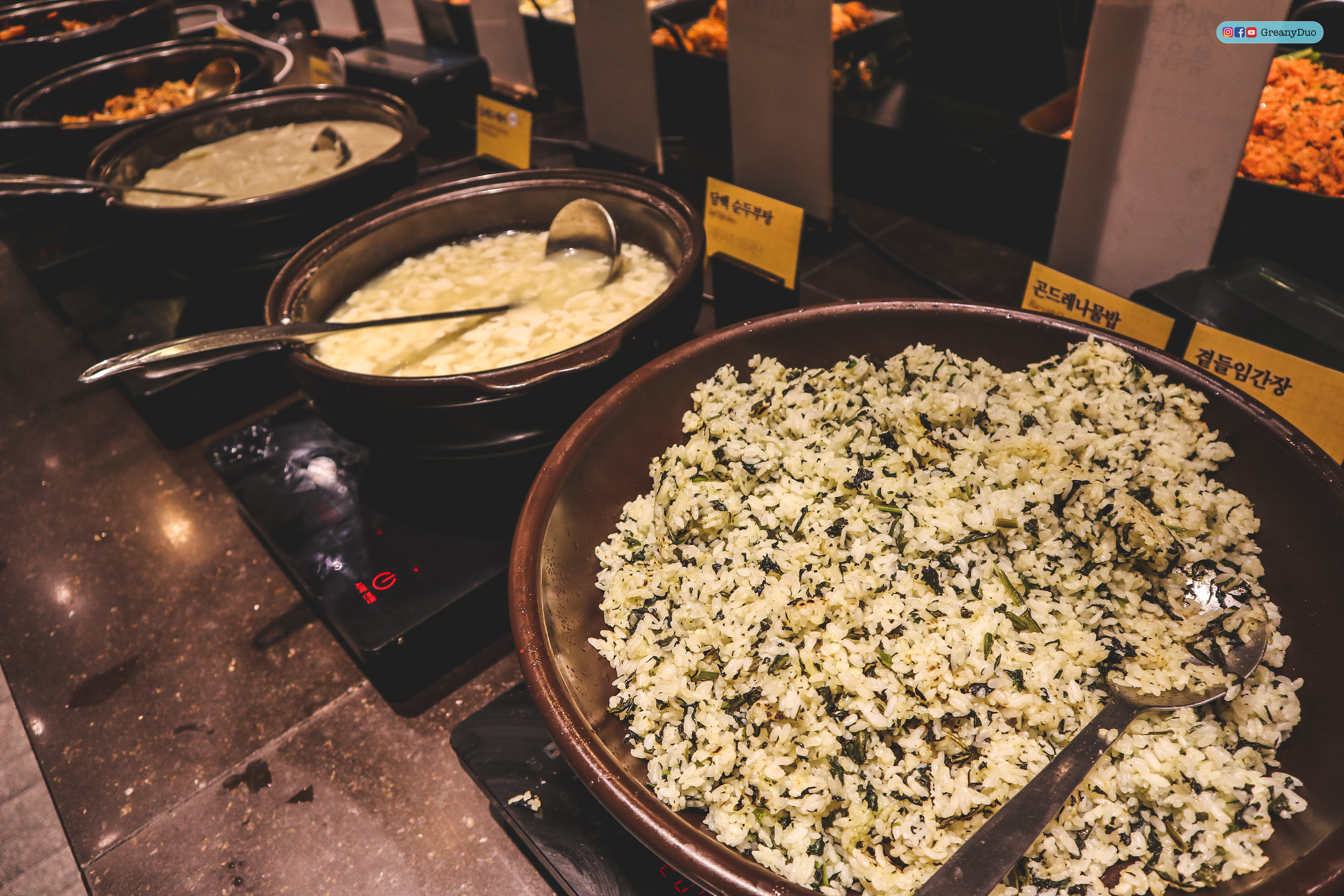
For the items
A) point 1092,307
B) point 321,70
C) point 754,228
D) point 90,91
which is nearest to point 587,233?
point 754,228

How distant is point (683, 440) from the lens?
1252 millimetres

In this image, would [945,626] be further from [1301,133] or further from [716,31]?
[716,31]

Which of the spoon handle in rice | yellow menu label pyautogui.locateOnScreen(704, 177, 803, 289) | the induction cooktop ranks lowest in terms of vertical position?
the induction cooktop

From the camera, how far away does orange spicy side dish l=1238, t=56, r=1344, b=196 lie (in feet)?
6.15

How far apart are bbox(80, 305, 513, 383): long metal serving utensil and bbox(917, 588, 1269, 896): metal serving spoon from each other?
1279 mm

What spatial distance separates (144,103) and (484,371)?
294 centimetres

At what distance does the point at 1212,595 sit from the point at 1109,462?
0.71ft

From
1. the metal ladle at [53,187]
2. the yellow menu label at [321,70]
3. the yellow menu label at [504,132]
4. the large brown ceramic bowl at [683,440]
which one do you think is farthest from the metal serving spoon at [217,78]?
the large brown ceramic bowl at [683,440]

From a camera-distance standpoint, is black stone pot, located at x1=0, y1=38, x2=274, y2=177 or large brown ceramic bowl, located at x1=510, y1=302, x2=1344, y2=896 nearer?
large brown ceramic bowl, located at x1=510, y1=302, x2=1344, y2=896

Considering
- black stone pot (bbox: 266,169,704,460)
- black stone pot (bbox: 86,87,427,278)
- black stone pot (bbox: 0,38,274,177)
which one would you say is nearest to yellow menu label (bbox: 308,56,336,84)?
black stone pot (bbox: 0,38,274,177)

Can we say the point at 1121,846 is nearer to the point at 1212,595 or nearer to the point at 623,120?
the point at 1212,595

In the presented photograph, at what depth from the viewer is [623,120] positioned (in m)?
2.32

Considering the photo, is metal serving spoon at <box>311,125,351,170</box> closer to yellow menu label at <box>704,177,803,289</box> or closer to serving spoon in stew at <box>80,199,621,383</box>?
serving spoon in stew at <box>80,199,621,383</box>

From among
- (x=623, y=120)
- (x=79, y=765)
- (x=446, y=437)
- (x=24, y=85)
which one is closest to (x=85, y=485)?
(x=79, y=765)
